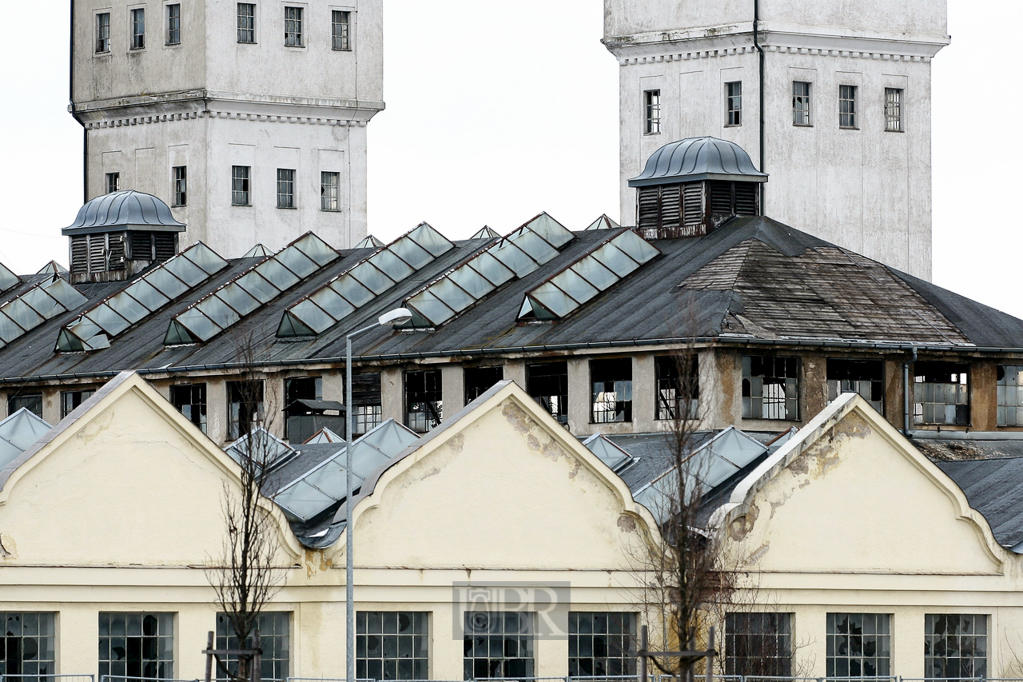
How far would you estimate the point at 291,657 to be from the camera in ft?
156

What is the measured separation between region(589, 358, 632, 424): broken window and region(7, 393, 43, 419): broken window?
23185mm

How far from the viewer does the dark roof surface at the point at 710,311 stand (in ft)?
215

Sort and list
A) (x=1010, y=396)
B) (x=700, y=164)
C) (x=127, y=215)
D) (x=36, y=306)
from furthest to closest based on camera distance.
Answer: (x=127, y=215) → (x=36, y=306) → (x=700, y=164) → (x=1010, y=396)

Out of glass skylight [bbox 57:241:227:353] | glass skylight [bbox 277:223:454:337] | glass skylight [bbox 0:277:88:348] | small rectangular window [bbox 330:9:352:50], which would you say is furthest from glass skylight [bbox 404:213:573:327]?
small rectangular window [bbox 330:9:352:50]

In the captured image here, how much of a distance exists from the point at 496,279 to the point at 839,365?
476 inches

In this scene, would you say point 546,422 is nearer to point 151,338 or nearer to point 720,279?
point 720,279

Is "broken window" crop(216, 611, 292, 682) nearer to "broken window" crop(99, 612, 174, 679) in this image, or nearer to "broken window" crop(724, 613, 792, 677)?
"broken window" crop(99, 612, 174, 679)

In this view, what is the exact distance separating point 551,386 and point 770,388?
597cm

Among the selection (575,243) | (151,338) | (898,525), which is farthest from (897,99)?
(898,525)

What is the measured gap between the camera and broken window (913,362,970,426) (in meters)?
67.8

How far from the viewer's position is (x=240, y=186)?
102062mm

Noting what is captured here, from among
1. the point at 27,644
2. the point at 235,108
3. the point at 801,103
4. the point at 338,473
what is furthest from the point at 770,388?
the point at 235,108

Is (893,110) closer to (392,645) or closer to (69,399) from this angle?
(69,399)

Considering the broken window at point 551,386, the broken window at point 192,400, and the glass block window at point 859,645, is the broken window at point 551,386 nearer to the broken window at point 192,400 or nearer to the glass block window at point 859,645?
the broken window at point 192,400
